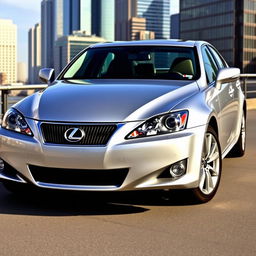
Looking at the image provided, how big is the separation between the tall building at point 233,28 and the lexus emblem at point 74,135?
128509mm

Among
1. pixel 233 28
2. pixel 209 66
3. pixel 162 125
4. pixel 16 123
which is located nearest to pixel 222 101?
pixel 209 66

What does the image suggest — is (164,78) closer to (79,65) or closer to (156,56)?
(156,56)

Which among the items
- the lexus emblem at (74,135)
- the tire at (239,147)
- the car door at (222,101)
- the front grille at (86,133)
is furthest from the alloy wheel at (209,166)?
the tire at (239,147)

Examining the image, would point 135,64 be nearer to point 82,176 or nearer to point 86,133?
point 86,133

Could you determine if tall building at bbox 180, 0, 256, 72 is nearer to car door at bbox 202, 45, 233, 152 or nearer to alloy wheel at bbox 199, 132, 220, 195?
car door at bbox 202, 45, 233, 152

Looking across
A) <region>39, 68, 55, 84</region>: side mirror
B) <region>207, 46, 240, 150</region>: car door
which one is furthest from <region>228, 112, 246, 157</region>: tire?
<region>39, 68, 55, 84</region>: side mirror

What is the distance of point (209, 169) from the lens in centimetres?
464

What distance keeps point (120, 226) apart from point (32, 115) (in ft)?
3.75

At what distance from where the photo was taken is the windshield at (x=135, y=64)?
5.34 metres

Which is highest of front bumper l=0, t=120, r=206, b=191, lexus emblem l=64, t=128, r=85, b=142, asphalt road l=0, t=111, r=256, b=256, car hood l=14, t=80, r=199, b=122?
car hood l=14, t=80, r=199, b=122

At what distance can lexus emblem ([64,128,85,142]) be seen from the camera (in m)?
4.02

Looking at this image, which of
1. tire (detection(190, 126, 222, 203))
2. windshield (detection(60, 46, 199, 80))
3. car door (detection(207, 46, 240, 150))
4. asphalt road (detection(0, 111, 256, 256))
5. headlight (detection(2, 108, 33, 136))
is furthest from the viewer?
car door (detection(207, 46, 240, 150))

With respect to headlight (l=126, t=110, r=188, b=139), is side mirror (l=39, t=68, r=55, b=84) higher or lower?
higher

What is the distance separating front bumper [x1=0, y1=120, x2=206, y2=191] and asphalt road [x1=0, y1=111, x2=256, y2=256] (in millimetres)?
249
